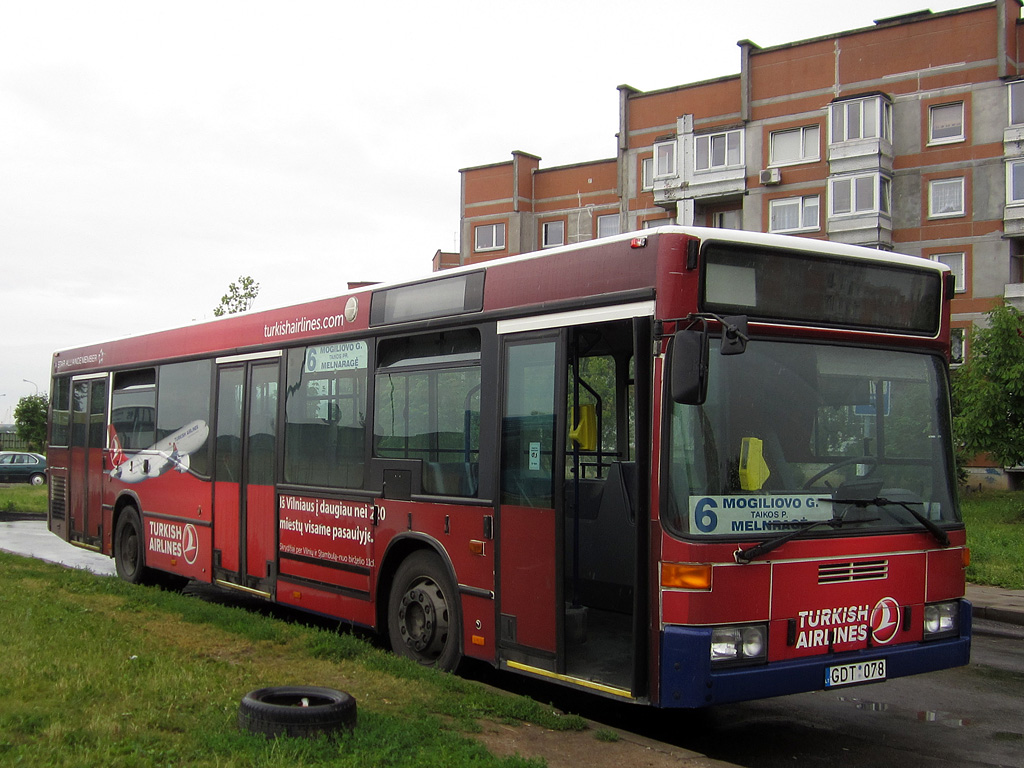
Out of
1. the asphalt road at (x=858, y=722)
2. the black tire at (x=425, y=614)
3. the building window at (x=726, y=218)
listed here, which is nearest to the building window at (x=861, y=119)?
the building window at (x=726, y=218)

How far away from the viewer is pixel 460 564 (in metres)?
7.82

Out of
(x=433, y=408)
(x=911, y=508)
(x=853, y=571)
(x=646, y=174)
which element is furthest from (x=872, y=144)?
(x=853, y=571)

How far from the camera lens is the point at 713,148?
4666cm

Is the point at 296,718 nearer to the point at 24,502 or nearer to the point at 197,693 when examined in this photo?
the point at 197,693

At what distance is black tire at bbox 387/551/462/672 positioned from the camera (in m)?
7.96

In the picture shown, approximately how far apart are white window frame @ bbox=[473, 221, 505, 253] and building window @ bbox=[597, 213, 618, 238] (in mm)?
5548

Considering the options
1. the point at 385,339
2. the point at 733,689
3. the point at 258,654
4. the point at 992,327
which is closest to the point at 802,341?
the point at 733,689

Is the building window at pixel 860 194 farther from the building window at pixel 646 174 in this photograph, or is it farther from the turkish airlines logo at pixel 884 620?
the turkish airlines logo at pixel 884 620

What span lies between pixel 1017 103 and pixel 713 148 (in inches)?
480

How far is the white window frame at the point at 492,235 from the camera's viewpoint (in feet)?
182

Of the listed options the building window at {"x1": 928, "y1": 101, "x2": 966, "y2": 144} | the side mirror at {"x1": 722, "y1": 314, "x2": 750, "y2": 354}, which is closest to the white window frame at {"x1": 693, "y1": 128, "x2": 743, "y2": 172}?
the building window at {"x1": 928, "y1": 101, "x2": 966, "y2": 144}

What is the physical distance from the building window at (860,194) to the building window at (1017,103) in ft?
16.6

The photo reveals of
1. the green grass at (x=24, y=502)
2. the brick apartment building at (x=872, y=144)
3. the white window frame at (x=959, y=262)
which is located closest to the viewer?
the green grass at (x=24, y=502)

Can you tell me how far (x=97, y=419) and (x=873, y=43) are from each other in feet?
123
